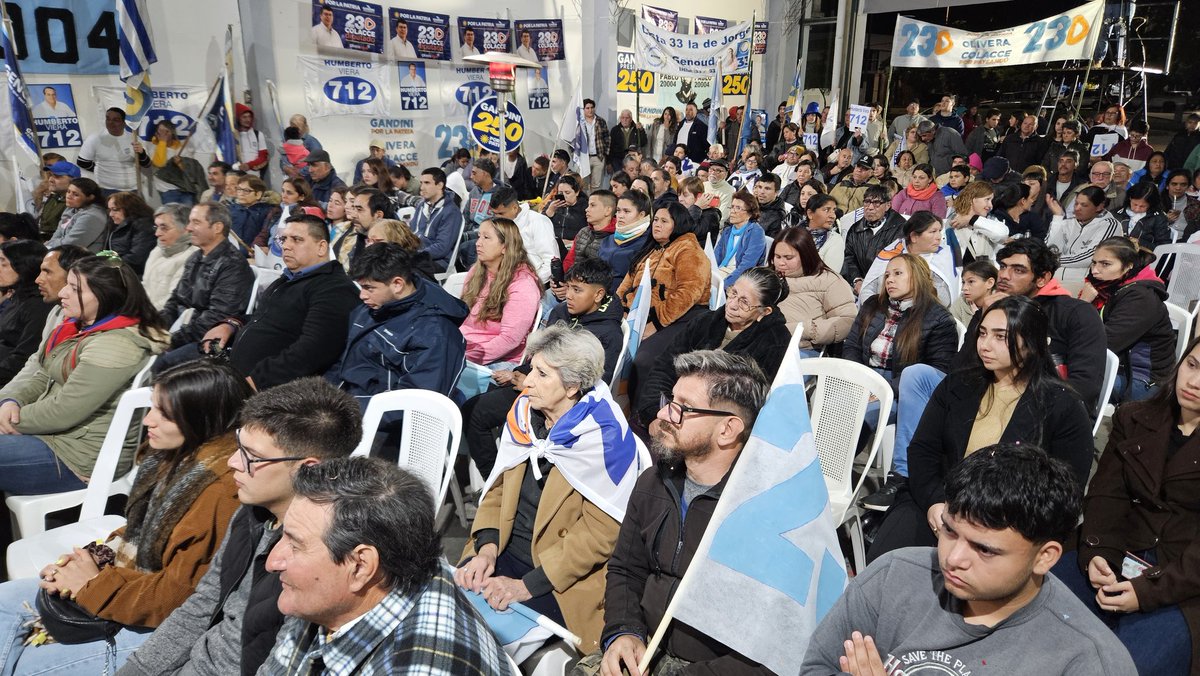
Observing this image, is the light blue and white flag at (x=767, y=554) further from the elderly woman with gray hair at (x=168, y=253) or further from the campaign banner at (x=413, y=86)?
the campaign banner at (x=413, y=86)

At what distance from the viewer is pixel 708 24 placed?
1683 centimetres

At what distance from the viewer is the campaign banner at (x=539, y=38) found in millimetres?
→ 13953

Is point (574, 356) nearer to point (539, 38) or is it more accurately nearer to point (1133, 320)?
point (1133, 320)

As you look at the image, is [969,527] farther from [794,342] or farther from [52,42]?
[52,42]

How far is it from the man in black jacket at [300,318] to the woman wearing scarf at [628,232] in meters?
2.31

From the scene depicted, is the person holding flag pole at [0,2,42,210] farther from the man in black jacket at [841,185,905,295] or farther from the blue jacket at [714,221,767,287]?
the man in black jacket at [841,185,905,295]

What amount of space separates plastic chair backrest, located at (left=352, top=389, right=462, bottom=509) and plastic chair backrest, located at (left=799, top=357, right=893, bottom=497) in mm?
1647

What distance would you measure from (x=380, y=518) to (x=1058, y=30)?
13230 mm

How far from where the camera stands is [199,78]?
10.5 m

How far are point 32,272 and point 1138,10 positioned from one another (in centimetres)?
1709

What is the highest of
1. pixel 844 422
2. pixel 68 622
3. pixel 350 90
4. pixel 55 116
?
pixel 350 90

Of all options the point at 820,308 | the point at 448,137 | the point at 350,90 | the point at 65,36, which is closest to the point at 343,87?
the point at 350,90

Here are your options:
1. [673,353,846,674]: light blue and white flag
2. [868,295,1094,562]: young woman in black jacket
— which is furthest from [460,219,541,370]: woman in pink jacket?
[673,353,846,674]: light blue and white flag

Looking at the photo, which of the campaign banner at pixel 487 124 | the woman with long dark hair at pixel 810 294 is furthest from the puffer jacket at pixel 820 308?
the campaign banner at pixel 487 124
